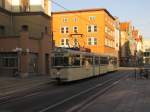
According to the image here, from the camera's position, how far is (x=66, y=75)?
29562 mm

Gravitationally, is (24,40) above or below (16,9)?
below

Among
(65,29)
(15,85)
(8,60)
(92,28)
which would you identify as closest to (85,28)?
(92,28)

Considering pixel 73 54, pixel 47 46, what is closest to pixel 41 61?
pixel 47 46

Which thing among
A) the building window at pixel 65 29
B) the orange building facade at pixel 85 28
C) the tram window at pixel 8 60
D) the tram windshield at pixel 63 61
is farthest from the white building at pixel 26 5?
the building window at pixel 65 29

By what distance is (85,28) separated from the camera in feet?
307

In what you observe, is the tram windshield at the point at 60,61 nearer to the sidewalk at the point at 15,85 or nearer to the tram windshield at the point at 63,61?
the tram windshield at the point at 63,61

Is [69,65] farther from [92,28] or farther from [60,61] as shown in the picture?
[92,28]

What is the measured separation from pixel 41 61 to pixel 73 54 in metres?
13.0

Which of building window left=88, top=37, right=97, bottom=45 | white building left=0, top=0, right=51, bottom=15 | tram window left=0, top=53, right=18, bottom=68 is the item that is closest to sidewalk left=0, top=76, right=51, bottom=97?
tram window left=0, top=53, right=18, bottom=68

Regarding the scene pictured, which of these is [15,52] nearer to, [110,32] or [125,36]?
[110,32]

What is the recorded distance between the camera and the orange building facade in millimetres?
91062

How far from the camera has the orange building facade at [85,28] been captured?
299 ft

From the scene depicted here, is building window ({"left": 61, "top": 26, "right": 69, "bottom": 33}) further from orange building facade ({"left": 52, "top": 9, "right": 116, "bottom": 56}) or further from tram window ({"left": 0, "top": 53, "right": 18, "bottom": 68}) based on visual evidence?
tram window ({"left": 0, "top": 53, "right": 18, "bottom": 68})

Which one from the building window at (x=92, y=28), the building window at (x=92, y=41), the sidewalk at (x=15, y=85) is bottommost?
the sidewalk at (x=15, y=85)
